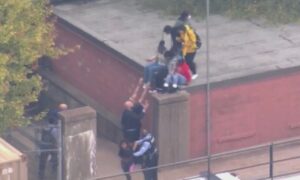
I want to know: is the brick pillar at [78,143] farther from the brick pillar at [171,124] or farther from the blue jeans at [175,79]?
the blue jeans at [175,79]

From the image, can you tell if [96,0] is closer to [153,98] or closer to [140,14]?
[140,14]

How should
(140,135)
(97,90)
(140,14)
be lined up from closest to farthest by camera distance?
(140,135) < (97,90) < (140,14)

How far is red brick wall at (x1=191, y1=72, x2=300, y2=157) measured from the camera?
26.8 metres

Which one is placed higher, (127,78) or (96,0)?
(96,0)

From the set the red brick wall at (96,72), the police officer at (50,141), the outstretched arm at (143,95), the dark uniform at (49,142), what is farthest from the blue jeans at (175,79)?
the dark uniform at (49,142)

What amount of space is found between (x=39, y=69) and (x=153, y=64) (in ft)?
19.8

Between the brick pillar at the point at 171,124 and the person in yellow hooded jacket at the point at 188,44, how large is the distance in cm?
106

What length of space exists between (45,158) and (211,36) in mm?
5884

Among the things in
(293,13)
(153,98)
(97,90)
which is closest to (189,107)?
(153,98)

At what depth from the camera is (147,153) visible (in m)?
24.4

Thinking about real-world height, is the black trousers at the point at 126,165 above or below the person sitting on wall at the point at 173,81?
below

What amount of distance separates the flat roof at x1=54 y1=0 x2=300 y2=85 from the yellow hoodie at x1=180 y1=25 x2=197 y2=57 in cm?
64

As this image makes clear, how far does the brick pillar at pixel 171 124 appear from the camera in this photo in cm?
2602

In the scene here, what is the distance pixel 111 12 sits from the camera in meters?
31.8
